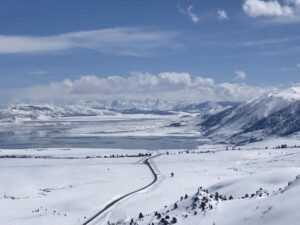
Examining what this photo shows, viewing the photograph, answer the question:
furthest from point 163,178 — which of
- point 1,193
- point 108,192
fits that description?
point 1,193

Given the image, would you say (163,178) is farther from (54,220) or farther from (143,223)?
(143,223)

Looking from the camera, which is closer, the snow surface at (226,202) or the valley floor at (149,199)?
the snow surface at (226,202)

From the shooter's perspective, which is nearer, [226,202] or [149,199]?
[226,202]

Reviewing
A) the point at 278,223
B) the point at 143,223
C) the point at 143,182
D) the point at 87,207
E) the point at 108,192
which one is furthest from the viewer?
the point at 143,182

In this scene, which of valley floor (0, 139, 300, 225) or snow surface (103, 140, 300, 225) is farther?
valley floor (0, 139, 300, 225)

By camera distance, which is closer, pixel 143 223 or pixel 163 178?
pixel 143 223

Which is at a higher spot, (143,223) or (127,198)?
(127,198)

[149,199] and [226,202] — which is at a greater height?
[149,199]

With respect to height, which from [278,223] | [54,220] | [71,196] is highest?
[71,196]

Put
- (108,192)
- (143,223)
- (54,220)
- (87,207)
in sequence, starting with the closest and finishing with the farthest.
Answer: (143,223) < (54,220) < (87,207) < (108,192)

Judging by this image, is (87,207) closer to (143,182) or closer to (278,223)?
(143,182)
